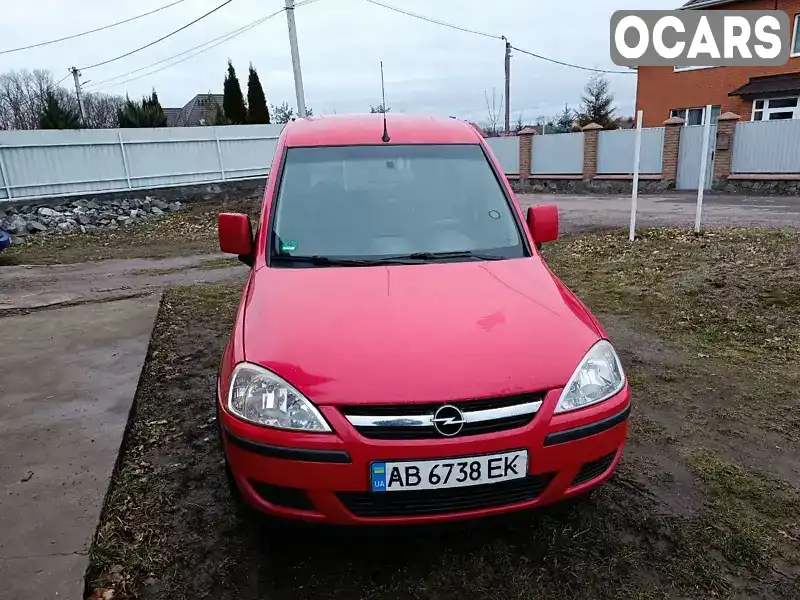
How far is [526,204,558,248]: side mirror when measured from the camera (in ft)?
10.7

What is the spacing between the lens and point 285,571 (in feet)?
7.44

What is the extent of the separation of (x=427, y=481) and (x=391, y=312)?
0.71 meters

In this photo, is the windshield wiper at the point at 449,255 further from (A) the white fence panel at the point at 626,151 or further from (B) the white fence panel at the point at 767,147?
(A) the white fence panel at the point at 626,151

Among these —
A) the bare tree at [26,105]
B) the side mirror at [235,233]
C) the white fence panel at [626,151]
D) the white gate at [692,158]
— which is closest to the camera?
the side mirror at [235,233]

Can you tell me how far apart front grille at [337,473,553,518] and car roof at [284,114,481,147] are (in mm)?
2180

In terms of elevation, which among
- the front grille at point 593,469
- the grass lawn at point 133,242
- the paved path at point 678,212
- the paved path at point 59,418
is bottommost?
the paved path at point 678,212

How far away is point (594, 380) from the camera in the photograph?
2.19 metres

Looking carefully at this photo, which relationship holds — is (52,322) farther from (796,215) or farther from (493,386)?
(796,215)

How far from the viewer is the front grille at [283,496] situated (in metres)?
2.01

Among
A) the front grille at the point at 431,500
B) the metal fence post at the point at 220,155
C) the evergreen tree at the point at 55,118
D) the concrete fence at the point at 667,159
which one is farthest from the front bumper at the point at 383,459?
the evergreen tree at the point at 55,118

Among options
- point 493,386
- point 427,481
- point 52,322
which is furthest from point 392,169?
point 52,322

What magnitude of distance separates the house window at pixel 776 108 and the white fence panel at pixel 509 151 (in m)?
9.33

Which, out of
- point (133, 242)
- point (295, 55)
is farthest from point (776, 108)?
point (133, 242)

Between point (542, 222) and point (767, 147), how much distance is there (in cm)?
1636
